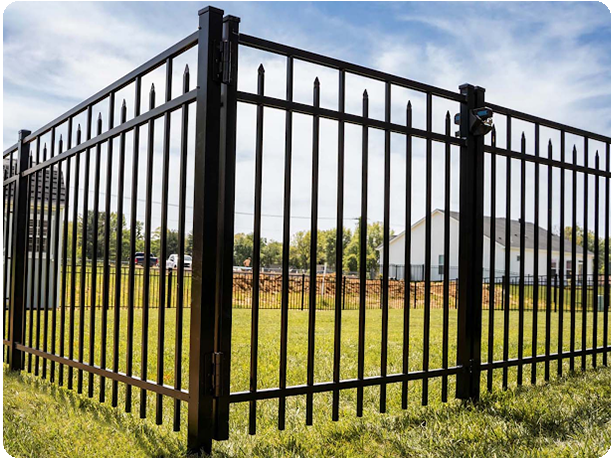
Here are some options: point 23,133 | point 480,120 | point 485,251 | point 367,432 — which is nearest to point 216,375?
point 367,432

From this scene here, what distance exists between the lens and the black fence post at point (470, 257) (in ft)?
12.9

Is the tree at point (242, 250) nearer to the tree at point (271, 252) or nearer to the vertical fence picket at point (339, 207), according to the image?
the tree at point (271, 252)

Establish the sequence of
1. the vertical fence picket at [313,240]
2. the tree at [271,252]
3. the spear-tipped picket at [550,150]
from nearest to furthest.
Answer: the vertical fence picket at [313,240] → the spear-tipped picket at [550,150] → the tree at [271,252]

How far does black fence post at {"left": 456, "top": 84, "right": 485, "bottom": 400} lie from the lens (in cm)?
393

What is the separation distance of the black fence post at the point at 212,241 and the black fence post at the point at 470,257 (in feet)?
5.80

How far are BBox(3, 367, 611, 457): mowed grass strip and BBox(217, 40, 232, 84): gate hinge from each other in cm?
182

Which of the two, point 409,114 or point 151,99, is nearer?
point 151,99

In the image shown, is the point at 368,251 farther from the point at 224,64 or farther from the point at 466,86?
the point at 224,64

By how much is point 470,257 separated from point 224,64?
6.82 ft

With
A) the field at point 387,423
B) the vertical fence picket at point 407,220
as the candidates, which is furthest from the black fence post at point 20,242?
the vertical fence picket at point 407,220

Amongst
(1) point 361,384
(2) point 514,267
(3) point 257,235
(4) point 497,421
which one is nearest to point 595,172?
(4) point 497,421

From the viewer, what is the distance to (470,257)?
394cm

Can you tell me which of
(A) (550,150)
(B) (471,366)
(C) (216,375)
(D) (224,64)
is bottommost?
(B) (471,366)

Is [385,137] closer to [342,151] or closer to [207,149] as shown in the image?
[342,151]
